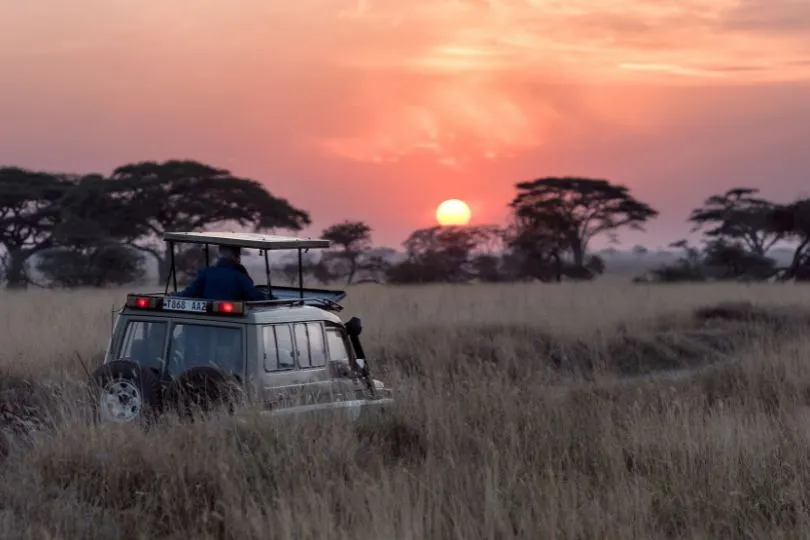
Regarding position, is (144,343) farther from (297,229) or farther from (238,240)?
(297,229)

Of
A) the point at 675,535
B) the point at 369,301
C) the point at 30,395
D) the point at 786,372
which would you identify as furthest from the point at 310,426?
the point at 369,301

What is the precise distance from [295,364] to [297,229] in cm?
3399

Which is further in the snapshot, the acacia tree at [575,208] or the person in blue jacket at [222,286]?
the acacia tree at [575,208]

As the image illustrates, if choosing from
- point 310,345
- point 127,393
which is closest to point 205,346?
point 127,393

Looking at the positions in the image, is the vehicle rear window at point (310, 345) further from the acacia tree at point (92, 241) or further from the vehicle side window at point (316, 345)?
the acacia tree at point (92, 241)

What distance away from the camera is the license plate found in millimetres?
8062

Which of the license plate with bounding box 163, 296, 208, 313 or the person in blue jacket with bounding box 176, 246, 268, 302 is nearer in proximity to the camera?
the license plate with bounding box 163, 296, 208, 313

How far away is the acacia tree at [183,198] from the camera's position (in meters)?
38.5

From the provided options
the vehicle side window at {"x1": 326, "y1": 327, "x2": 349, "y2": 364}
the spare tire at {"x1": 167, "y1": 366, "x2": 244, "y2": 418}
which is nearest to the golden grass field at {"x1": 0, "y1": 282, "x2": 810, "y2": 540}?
Answer: the spare tire at {"x1": 167, "y1": 366, "x2": 244, "y2": 418}

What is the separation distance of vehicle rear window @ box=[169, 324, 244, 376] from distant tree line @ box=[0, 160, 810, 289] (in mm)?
25493

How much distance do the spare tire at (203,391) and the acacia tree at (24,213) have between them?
31.9 metres

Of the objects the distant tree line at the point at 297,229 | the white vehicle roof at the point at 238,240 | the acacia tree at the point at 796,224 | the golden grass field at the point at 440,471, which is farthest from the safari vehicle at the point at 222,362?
the acacia tree at the point at 796,224

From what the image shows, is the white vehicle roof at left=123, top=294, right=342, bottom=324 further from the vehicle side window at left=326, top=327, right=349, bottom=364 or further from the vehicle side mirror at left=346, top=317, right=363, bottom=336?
the vehicle side mirror at left=346, top=317, right=363, bottom=336

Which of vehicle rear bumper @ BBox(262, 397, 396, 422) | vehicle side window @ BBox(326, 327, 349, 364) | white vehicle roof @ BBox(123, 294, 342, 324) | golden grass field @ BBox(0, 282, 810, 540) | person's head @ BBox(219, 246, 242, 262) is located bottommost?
golden grass field @ BBox(0, 282, 810, 540)
